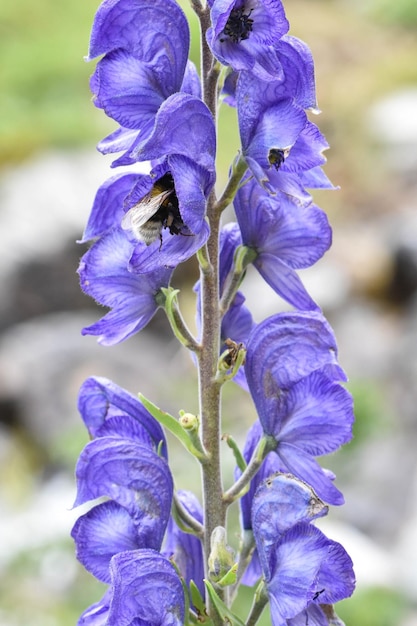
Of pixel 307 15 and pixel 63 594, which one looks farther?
pixel 307 15

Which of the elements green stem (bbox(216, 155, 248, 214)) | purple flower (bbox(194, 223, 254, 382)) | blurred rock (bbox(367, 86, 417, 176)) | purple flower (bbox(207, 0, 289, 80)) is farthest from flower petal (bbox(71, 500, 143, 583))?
blurred rock (bbox(367, 86, 417, 176))

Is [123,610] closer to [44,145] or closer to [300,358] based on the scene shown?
[300,358]

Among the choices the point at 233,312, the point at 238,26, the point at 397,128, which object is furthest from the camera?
the point at 397,128

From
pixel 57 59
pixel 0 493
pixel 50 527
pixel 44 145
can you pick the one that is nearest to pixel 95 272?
pixel 50 527

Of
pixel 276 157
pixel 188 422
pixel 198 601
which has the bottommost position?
pixel 198 601

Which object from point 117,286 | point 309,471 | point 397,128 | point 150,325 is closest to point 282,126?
point 117,286

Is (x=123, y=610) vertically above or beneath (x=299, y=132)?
beneath

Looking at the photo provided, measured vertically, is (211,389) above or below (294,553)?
above

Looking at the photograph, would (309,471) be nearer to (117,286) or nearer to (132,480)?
(132,480)
